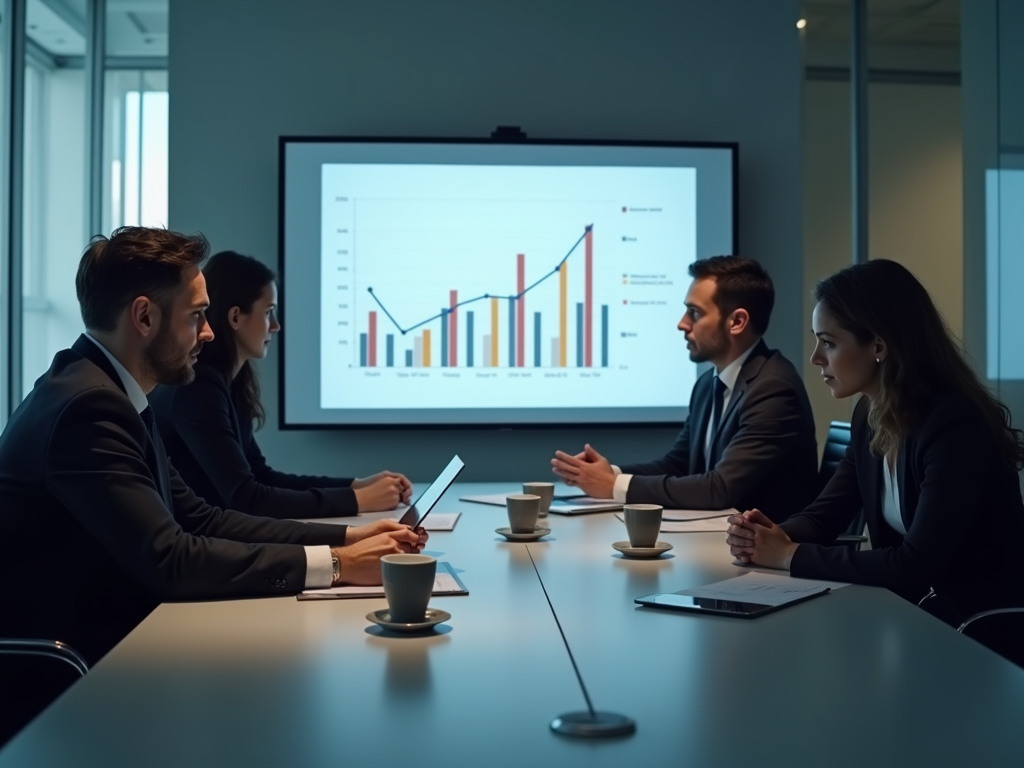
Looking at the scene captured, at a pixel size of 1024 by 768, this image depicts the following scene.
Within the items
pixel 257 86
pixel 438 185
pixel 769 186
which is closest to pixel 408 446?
pixel 438 185

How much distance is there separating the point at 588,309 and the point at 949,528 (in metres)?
2.69

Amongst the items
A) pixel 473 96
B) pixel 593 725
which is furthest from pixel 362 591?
pixel 473 96

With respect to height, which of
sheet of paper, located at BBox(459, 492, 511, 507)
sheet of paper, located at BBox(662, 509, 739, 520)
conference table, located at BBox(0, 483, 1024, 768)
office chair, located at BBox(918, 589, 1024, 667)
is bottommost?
office chair, located at BBox(918, 589, 1024, 667)

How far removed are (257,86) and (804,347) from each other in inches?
107

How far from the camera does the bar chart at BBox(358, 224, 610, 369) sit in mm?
4660

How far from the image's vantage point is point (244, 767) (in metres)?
1.11

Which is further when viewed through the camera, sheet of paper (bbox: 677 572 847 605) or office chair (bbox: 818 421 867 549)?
office chair (bbox: 818 421 867 549)

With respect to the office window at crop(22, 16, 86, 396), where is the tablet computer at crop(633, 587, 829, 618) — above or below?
below

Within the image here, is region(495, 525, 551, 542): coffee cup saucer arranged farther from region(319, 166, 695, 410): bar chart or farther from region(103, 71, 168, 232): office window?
region(103, 71, 168, 232): office window

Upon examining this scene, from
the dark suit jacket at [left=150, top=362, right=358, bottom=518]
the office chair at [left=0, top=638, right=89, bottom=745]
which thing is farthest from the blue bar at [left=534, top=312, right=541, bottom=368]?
the office chair at [left=0, top=638, right=89, bottom=745]

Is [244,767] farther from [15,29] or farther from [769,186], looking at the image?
[15,29]

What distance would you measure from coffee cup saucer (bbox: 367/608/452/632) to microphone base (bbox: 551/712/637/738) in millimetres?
433

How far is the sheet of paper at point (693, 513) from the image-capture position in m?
2.95

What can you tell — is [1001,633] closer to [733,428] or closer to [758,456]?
[758,456]
